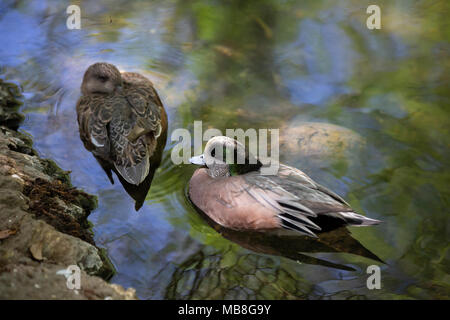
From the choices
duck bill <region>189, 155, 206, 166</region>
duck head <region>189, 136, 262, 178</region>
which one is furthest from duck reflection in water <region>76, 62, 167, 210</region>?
duck head <region>189, 136, 262, 178</region>

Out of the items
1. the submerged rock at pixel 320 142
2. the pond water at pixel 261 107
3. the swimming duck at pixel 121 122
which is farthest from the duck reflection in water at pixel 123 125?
the submerged rock at pixel 320 142

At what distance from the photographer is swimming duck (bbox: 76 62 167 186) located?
557 centimetres

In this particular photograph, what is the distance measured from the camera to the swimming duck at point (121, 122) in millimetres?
5568

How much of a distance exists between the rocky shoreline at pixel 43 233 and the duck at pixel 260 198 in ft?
3.90

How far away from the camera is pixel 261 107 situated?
6.29 metres

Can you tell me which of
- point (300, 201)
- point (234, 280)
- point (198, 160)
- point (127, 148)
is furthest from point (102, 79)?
point (234, 280)

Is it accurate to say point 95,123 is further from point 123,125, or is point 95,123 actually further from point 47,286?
point 47,286

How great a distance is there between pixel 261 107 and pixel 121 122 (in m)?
1.74

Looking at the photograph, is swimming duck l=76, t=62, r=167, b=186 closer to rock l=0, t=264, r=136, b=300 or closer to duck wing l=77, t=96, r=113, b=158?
duck wing l=77, t=96, r=113, b=158

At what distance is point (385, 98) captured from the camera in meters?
6.32

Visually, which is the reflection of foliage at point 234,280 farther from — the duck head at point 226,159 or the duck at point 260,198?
the duck head at point 226,159

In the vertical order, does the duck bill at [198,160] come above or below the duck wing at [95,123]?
below

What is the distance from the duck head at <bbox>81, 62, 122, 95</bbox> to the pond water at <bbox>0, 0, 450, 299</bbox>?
0.39 meters

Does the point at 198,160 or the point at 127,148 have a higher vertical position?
the point at 127,148
